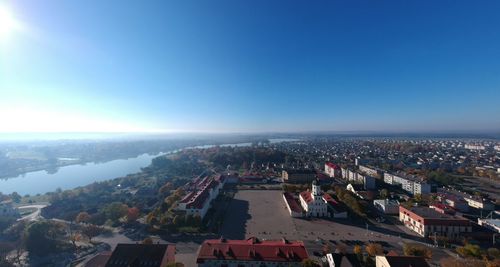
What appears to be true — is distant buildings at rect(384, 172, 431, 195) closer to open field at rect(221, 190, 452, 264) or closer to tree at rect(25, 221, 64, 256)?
open field at rect(221, 190, 452, 264)

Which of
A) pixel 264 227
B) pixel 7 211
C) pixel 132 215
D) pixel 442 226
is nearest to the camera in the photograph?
pixel 442 226

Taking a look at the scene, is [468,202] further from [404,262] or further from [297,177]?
[404,262]

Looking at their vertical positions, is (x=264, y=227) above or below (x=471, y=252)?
below

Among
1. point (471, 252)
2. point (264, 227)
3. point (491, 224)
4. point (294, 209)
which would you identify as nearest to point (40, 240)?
point (264, 227)

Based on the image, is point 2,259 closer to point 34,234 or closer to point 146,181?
point 34,234

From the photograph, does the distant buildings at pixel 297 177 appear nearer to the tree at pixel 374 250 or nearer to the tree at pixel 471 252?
the tree at pixel 374 250

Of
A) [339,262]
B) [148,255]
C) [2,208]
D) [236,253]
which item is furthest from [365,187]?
[2,208]

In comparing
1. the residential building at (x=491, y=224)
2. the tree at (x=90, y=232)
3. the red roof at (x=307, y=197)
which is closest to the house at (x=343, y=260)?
the red roof at (x=307, y=197)

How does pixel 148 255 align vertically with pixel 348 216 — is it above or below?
above
